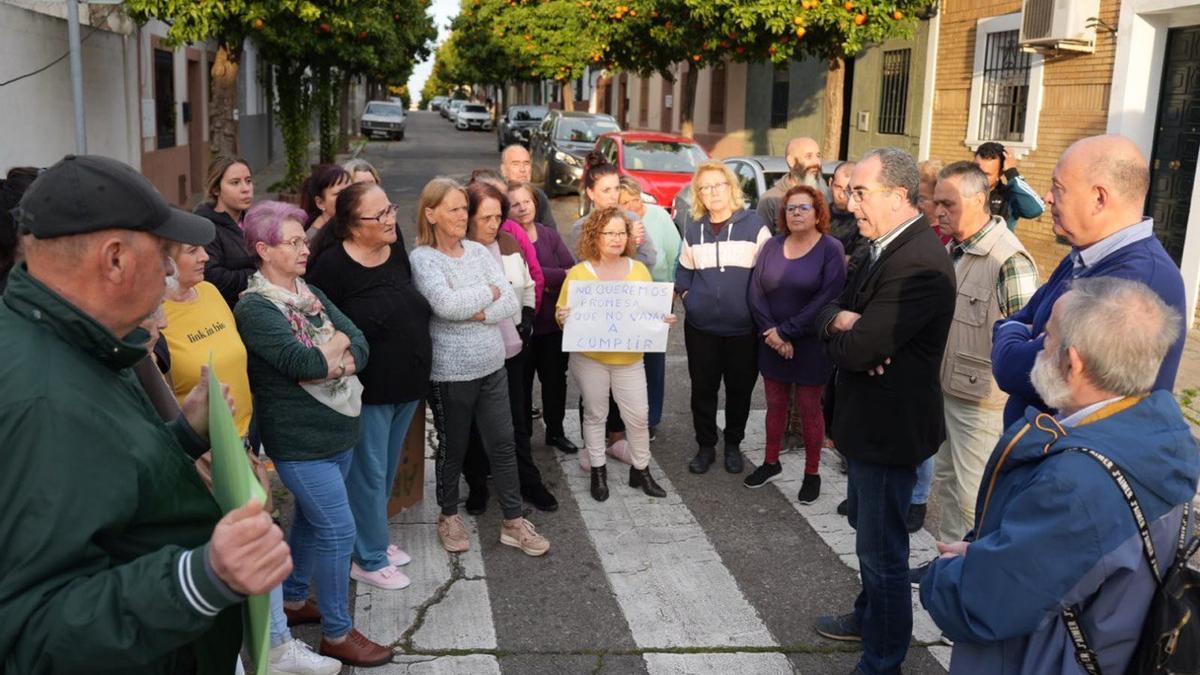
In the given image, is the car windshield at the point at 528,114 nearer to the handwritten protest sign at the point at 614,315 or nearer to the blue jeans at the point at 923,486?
the handwritten protest sign at the point at 614,315

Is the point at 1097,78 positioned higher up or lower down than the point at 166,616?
higher up

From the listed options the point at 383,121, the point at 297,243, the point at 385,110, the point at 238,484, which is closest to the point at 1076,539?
the point at 238,484

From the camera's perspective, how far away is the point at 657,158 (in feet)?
51.9

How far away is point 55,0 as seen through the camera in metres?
11.3

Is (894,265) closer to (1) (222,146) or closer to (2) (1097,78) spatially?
(2) (1097,78)

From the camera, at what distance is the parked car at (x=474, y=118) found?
5797cm

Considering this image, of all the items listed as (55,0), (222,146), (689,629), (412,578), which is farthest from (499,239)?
(222,146)

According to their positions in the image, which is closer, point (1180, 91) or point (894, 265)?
point (894, 265)

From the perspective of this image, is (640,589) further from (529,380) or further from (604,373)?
(529,380)

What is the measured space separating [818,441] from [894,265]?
2.31 m

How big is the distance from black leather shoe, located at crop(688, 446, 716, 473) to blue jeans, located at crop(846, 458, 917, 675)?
2.46 meters

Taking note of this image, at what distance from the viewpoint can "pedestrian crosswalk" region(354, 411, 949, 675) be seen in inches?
155

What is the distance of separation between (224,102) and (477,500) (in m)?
10.7

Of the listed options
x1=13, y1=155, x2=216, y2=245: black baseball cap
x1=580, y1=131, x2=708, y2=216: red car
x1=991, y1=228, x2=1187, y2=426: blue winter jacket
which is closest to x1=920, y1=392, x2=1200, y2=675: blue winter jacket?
x1=991, y1=228, x2=1187, y2=426: blue winter jacket
